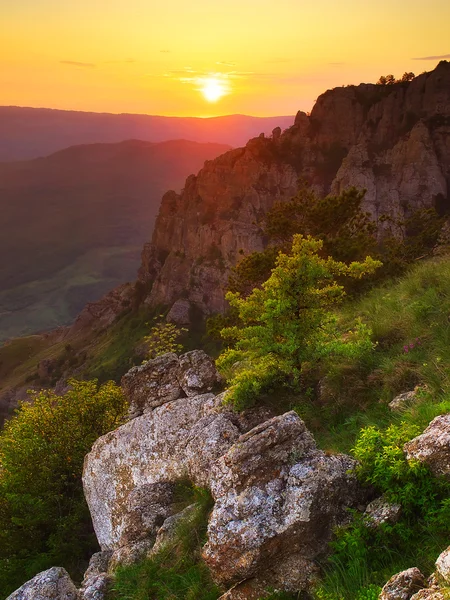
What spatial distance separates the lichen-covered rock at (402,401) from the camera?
9414 mm

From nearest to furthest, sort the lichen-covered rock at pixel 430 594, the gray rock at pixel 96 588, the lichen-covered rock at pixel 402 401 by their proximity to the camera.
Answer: the lichen-covered rock at pixel 430 594 < the lichen-covered rock at pixel 402 401 < the gray rock at pixel 96 588

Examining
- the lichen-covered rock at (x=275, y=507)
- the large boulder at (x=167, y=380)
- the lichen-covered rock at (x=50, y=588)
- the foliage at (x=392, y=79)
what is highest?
the foliage at (x=392, y=79)

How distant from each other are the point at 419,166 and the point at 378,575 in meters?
138

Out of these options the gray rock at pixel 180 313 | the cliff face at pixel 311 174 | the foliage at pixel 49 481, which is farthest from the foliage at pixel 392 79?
the foliage at pixel 49 481

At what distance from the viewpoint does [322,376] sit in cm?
1256

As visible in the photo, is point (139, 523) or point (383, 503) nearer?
point (383, 503)

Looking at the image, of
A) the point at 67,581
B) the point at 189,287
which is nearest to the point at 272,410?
the point at 67,581

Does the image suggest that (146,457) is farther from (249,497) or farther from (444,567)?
(444,567)

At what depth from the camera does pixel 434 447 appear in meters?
6.84

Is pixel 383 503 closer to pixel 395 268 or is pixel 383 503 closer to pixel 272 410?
pixel 272 410

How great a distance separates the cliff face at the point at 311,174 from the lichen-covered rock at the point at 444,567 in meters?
126

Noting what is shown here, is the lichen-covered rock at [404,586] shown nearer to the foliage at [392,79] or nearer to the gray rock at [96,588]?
the gray rock at [96,588]

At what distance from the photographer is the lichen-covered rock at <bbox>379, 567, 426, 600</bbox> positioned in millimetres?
5477

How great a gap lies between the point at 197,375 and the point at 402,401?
7.93 metres
